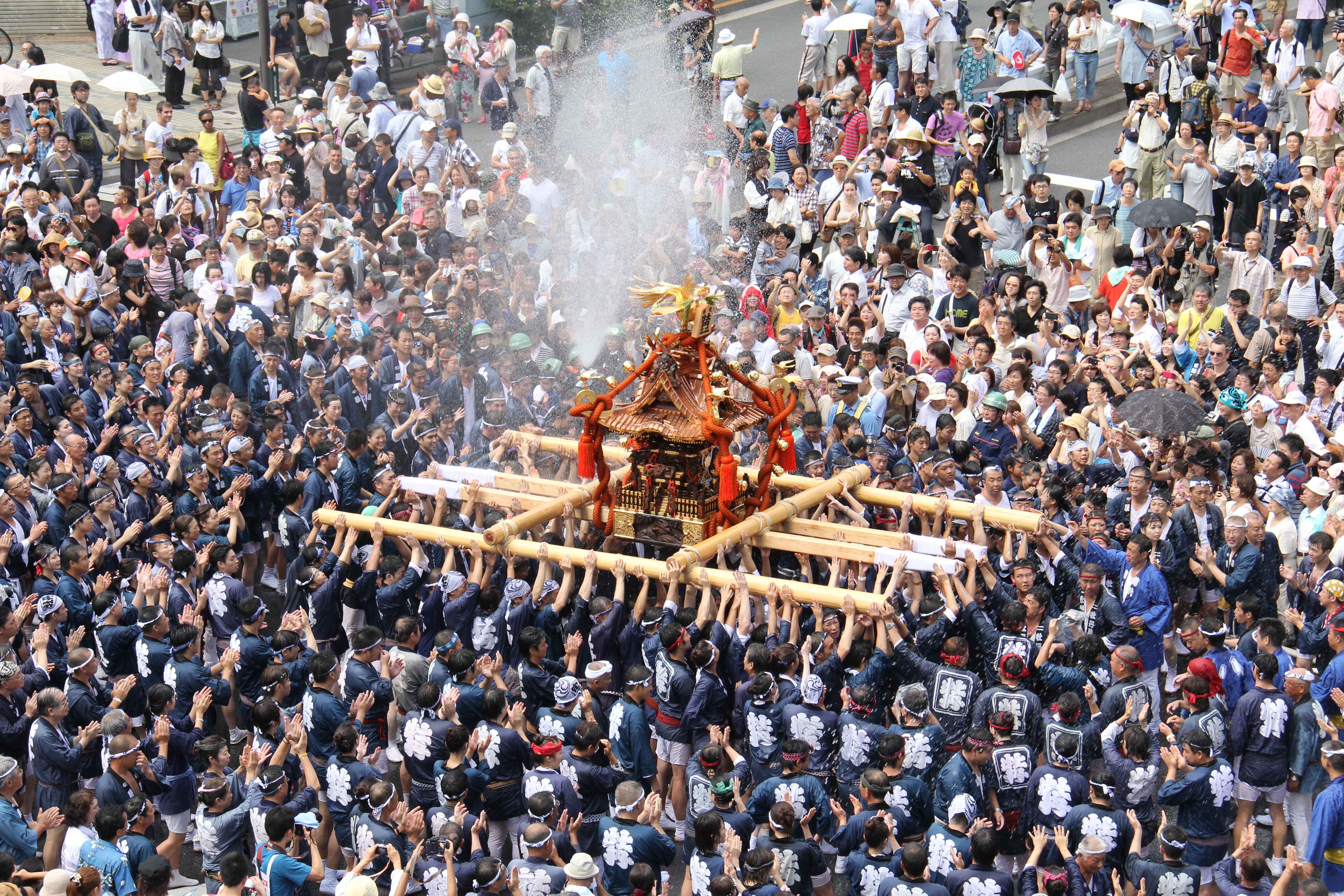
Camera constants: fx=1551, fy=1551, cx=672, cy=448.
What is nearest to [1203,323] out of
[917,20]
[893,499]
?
[893,499]

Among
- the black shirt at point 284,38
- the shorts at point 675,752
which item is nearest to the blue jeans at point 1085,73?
the black shirt at point 284,38

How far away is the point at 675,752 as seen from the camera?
11516 millimetres

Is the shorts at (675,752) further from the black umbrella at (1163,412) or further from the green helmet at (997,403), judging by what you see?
the black umbrella at (1163,412)

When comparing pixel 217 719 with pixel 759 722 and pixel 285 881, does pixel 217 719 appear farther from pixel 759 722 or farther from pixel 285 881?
pixel 759 722

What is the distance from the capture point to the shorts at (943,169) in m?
20.8

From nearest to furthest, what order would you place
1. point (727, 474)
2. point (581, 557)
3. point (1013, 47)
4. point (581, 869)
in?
point (581, 869), point (727, 474), point (581, 557), point (1013, 47)

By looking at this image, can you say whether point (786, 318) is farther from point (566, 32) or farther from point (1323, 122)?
point (566, 32)

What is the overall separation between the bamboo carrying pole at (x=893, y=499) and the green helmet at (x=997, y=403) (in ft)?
4.67

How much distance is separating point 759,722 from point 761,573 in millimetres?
2029

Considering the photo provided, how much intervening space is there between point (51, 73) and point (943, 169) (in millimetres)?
12492

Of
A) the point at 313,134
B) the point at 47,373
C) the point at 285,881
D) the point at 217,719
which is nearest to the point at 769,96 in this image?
the point at 313,134

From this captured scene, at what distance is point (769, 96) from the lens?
2659 centimetres

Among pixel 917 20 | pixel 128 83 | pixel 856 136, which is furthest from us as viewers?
pixel 917 20

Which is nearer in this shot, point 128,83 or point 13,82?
point 13,82
